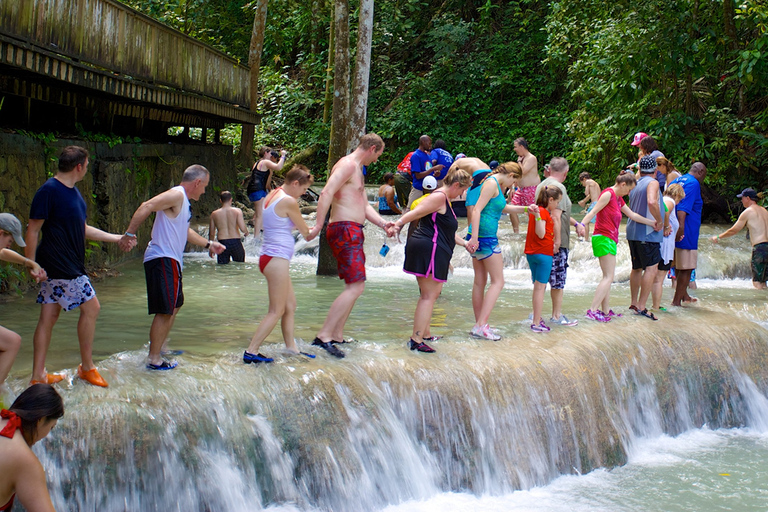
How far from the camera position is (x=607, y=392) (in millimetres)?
7875

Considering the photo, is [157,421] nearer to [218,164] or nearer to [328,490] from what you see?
[328,490]

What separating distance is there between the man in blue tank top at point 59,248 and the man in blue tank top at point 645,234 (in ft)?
20.5

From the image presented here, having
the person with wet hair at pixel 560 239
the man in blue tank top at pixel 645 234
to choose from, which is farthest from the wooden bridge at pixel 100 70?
the man in blue tank top at pixel 645 234

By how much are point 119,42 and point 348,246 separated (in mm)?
6178

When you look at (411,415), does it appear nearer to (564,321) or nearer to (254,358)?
(254,358)

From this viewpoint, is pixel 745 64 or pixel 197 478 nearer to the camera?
pixel 197 478

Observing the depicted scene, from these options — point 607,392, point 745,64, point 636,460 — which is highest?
point 745,64

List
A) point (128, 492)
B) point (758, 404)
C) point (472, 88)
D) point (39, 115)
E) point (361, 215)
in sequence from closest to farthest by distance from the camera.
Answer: point (128, 492) → point (361, 215) → point (758, 404) → point (39, 115) → point (472, 88)

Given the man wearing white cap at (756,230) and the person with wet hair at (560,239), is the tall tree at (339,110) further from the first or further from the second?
the man wearing white cap at (756,230)

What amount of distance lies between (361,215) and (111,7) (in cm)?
603

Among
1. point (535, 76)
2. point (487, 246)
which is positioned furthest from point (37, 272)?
point (535, 76)

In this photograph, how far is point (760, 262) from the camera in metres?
11.9

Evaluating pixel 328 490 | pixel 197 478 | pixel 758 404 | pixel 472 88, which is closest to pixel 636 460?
pixel 758 404

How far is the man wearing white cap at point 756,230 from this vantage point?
11.6 m
